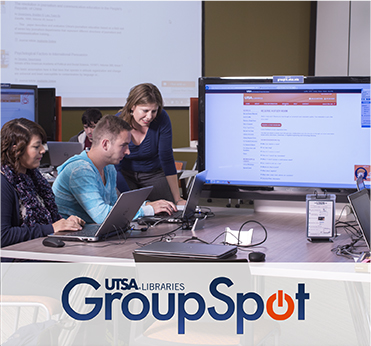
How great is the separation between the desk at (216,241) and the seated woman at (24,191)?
0.12m

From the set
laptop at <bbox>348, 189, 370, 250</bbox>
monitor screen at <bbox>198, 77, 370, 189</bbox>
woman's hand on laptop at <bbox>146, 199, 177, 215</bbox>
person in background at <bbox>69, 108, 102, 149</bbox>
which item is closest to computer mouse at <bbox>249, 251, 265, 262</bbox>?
laptop at <bbox>348, 189, 370, 250</bbox>

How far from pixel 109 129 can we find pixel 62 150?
1.81 metres

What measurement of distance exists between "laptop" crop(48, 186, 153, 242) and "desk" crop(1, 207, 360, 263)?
0.04m

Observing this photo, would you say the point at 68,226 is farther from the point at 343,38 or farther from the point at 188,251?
the point at 343,38

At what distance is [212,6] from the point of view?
6406 millimetres

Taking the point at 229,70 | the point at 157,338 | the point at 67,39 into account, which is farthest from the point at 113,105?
the point at 157,338

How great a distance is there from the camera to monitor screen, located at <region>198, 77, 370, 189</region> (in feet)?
6.28

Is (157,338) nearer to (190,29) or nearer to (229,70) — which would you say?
(190,29)

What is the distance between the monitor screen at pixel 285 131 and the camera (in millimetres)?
1914

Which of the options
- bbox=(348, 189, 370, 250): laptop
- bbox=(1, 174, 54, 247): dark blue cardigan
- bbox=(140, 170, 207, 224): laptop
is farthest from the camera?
bbox=(140, 170, 207, 224): laptop

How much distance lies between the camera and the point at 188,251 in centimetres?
138

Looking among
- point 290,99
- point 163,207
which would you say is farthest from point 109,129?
point 290,99

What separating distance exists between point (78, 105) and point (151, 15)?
1454 millimetres

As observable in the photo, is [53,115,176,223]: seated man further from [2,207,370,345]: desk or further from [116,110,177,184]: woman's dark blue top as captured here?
[116,110,177,184]: woman's dark blue top
